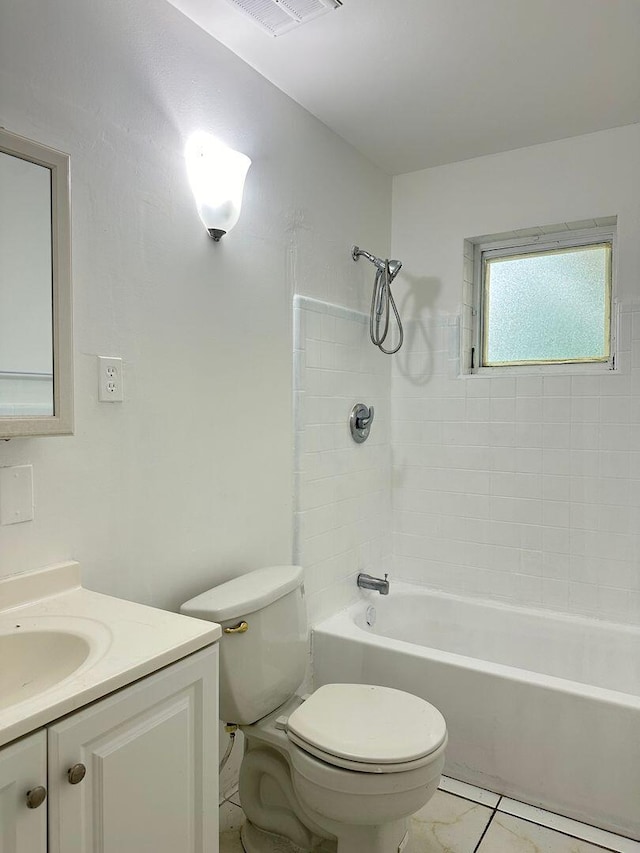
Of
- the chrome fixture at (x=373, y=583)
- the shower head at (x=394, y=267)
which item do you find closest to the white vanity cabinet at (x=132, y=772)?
the chrome fixture at (x=373, y=583)

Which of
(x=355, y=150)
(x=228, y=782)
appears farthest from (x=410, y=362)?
(x=228, y=782)

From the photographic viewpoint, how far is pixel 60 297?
1.34 metres

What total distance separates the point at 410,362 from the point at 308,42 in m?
1.47

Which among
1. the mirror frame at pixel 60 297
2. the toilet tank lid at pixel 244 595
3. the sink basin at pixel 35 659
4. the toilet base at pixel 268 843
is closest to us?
the sink basin at pixel 35 659

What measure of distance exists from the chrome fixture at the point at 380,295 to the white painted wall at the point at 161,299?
399mm

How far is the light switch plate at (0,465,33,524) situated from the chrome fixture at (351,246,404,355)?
164 cm

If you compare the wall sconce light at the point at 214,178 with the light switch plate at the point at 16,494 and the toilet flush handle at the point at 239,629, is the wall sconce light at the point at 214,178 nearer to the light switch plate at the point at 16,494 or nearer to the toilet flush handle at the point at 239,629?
the light switch plate at the point at 16,494

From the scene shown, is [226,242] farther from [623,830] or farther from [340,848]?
[623,830]

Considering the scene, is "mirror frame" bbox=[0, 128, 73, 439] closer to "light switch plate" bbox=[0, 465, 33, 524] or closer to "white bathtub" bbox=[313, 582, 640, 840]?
"light switch plate" bbox=[0, 465, 33, 524]

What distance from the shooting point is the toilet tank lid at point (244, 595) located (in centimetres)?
161

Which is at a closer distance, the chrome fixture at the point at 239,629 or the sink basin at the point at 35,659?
the sink basin at the point at 35,659

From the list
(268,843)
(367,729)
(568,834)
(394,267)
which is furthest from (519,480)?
(268,843)

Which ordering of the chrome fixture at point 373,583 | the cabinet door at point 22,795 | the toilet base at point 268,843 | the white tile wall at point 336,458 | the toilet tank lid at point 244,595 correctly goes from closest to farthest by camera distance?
the cabinet door at point 22,795 < the toilet tank lid at point 244,595 < the toilet base at point 268,843 < the white tile wall at point 336,458 < the chrome fixture at point 373,583

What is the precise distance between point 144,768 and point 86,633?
274mm
